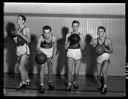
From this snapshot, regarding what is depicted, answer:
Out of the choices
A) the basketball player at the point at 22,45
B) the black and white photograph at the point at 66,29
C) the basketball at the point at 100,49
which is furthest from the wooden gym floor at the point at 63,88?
the basketball at the point at 100,49

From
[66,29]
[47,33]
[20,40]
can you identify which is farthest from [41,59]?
[66,29]

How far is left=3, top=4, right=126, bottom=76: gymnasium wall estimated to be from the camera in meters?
4.82

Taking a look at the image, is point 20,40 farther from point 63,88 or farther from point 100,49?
point 100,49

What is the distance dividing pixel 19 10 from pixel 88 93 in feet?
7.78

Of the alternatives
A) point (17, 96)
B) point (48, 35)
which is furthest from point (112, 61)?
point (17, 96)

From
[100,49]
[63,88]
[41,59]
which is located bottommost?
[63,88]

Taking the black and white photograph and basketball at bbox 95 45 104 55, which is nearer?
basketball at bbox 95 45 104 55

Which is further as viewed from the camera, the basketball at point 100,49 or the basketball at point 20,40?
the basketball at point 20,40

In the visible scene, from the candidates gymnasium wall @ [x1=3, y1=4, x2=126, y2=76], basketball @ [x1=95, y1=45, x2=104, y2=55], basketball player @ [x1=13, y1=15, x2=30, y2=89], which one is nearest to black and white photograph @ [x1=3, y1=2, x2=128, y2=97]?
gymnasium wall @ [x1=3, y1=4, x2=126, y2=76]

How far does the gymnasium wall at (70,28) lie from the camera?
15.8 feet

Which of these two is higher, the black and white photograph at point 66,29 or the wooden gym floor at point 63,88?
the black and white photograph at point 66,29

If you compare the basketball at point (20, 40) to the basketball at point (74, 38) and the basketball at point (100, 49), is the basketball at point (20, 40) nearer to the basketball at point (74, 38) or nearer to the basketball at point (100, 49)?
the basketball at point (74, 38)

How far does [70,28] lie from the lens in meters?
4.87

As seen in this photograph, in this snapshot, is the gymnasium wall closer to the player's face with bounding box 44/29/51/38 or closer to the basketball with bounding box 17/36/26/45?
the basketball with bounding box 17/36/26/45
